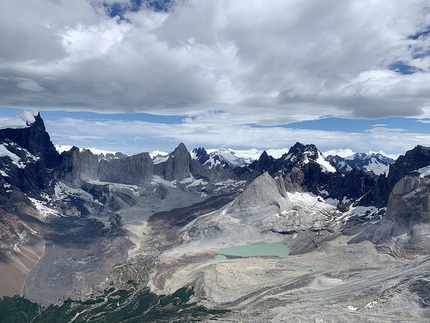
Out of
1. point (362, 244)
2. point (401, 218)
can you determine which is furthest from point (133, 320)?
point (401, 218)

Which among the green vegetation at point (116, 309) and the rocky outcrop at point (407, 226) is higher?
the rocky outcrop at point (407, 226)

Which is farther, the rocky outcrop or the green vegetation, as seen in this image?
the rocky outcrop

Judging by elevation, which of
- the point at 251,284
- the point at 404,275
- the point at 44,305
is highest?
the point at 404,275

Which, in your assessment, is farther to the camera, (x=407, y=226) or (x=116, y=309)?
(x=407, y=226)

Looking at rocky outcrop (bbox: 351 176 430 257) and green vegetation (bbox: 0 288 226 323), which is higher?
rocky outcrop (bbox: 351 176 430 257)

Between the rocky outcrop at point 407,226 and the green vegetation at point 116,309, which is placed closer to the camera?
the green vegetation at point 116,309

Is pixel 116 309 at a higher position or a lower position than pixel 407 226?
lower

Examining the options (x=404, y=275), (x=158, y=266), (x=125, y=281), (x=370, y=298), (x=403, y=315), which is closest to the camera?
(x=403, y=315)

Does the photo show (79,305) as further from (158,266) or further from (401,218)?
(401,218)
